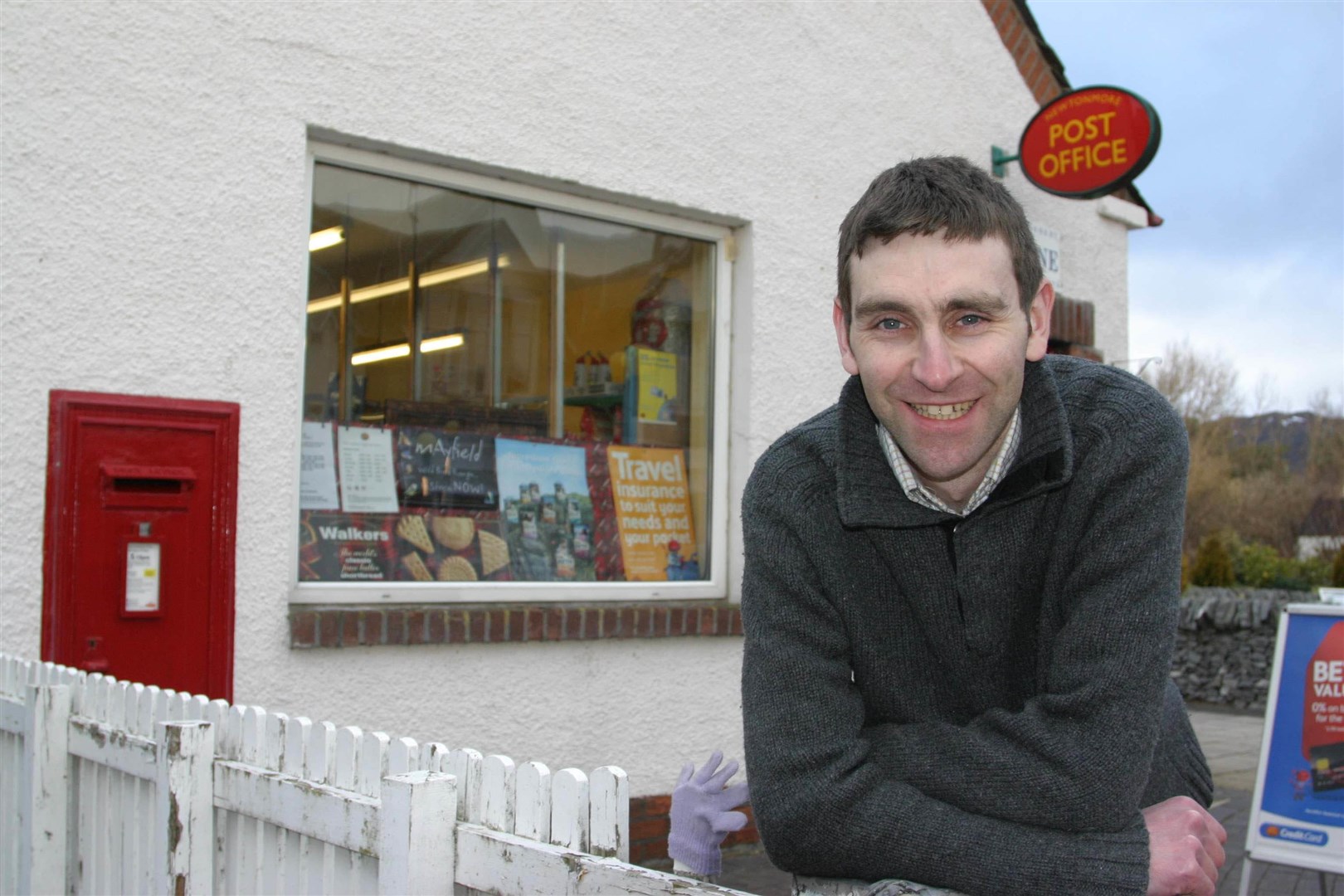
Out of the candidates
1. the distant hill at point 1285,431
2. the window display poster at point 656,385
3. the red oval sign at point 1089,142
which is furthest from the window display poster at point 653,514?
the distant hill at point 1285,431

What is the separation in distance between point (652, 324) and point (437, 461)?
4.37 ft

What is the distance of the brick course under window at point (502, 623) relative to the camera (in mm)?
4305

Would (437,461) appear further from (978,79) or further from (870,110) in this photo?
(978,79)

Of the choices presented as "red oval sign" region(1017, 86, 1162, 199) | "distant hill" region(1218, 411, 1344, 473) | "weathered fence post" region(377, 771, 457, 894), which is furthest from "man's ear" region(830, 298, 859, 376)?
"distant hill" region(1218, 411, 1344, 473)

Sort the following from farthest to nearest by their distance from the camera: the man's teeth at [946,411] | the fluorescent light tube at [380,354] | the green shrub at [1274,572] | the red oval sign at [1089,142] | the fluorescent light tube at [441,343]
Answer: the green shrub at [1274,572] < the red oval sign at [1089,142] < the fluorescent light tube at [441,343] < the fluorescent light tube at [380,354] < the man's teeth at [946,411]

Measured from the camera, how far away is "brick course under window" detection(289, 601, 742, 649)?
4305 mm

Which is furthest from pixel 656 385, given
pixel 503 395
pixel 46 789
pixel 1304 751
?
pixel 46 789

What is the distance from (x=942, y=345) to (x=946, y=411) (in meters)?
0.10

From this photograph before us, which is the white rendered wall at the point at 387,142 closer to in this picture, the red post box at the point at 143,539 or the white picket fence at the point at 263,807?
the red post box at the point at 143,539

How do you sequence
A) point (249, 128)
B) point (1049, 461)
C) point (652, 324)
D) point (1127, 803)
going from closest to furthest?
point (1127, 803)
point (1049, 461)
point (249, 128)
point (652, 324)

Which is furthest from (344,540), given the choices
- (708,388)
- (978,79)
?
(978,79)

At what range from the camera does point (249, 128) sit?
425cm

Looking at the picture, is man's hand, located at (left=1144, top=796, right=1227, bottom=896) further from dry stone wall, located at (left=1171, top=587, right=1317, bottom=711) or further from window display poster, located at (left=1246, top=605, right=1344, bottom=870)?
dry stone wall, located at (left=1171, top=587, right=1317, bottom=711)

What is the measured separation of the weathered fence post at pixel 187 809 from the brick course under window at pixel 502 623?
5.23 ft
